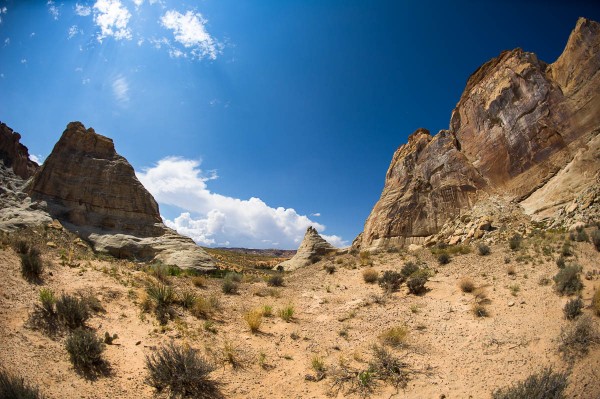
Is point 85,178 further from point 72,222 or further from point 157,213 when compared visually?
point 157,213

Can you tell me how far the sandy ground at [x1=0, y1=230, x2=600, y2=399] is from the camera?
18.6ft

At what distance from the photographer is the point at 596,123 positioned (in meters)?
23.8

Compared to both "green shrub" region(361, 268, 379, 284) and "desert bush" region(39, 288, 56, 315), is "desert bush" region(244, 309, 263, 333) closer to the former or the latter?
"desert bush" region(39, 288, 56, 315)

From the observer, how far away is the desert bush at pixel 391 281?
1235 cm

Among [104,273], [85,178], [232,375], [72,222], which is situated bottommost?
[232,375]

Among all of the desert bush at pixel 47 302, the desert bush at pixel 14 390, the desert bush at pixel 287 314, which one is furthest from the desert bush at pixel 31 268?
the desert bush at pixel 287 314

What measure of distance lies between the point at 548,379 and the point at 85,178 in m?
37.7

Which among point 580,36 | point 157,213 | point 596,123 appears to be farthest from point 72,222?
point 580,36

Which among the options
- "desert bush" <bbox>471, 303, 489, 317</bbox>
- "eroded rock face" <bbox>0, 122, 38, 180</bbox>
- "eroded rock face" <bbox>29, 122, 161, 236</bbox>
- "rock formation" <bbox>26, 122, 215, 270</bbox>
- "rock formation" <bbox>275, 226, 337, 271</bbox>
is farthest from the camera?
"eroded rock face" <bbox>0, 122, 38, 180</bbox>

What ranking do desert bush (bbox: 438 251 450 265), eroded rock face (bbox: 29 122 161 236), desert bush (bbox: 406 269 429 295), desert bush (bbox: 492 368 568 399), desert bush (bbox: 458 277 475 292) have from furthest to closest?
1. eroded rock face (bbox: 29 122 161 236)
2. desert bush (bbox: 438 251 450 265)
3. desert bush (bbox: 406 269 429 295)
4. desert bush (bbox: 458 277 475 292)
5. desert bush (bbox: 492 368 568 399)

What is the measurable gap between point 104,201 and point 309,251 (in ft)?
77.7

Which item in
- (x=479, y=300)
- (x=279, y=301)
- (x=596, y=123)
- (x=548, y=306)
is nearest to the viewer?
(x=548, y=306)

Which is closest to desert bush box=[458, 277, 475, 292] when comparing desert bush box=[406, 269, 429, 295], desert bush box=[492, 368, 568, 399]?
desert bush box=[406, 269, 429, 295]

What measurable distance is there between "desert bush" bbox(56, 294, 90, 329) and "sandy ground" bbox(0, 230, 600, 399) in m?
0.32
